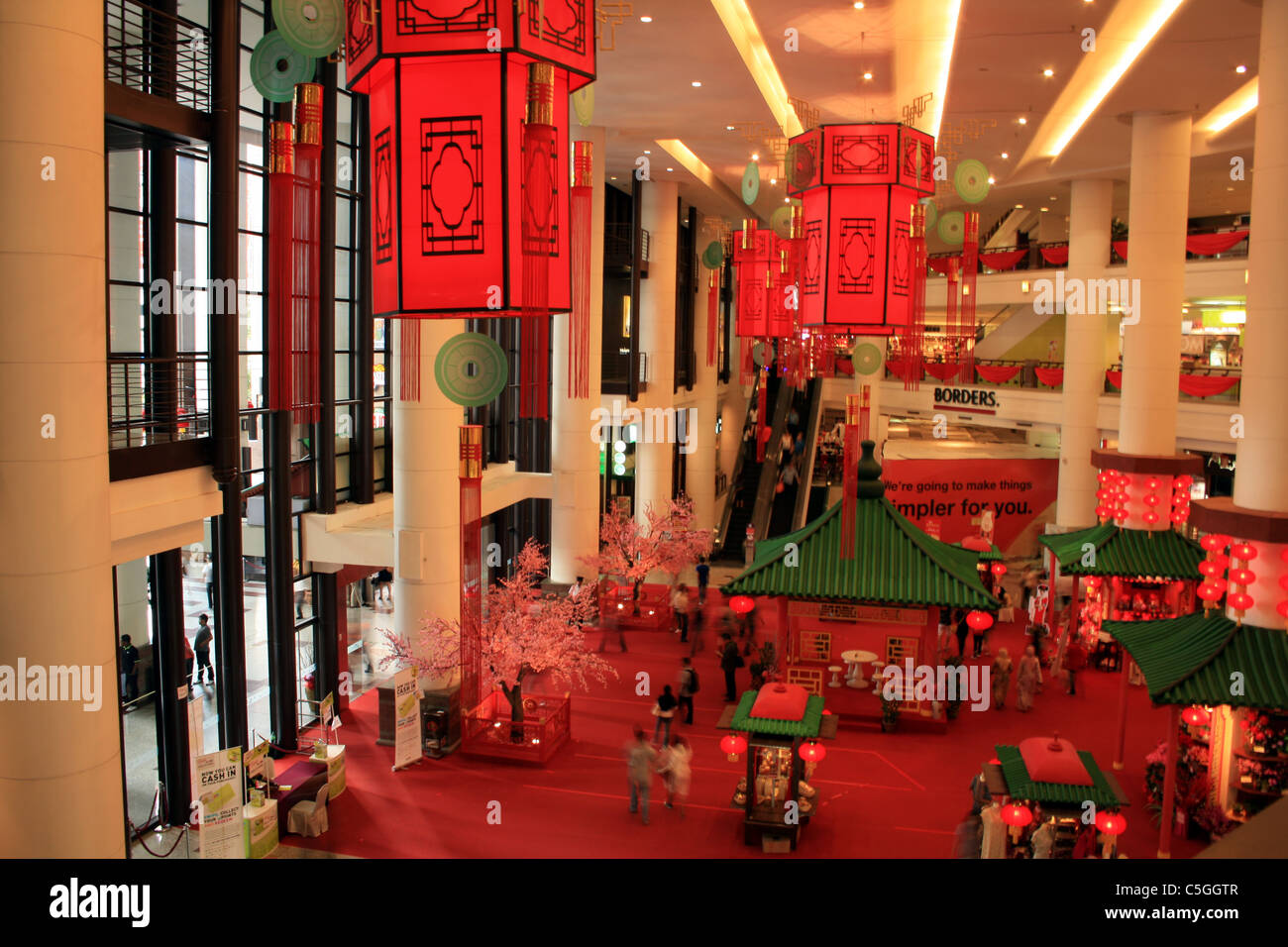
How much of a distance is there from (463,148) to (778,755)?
7.64 meters

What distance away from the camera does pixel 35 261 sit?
5.93 meters

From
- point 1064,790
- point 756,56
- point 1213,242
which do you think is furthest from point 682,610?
point 1213,242

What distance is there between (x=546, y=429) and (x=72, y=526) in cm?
1629

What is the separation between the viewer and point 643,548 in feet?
65.2

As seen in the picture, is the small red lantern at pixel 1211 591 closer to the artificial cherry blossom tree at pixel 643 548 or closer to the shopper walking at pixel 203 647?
the artificial cherry blossom tree at pixel 643 548

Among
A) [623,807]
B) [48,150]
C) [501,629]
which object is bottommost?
[623,807]

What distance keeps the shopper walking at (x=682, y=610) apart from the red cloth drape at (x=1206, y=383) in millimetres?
10044

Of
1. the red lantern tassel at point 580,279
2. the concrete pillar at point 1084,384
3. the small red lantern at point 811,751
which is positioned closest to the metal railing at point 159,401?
the red lantern tassel at point 580,279

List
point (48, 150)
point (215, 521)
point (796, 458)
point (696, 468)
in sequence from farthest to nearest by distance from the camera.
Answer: point (796, 458)
point (696, 468)
point (215, 521)
point (48, 150)

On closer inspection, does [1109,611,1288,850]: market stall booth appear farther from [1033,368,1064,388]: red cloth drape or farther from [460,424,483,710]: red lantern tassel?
[1033,368,1064,388]: red cloth drape

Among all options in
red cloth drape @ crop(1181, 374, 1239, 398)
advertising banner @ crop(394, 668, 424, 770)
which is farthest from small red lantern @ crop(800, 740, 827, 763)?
red cloth drape @ crop(1181, 374, 1239, 398)

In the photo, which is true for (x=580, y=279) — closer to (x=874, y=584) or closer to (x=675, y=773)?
(x=675, y=773)
